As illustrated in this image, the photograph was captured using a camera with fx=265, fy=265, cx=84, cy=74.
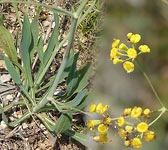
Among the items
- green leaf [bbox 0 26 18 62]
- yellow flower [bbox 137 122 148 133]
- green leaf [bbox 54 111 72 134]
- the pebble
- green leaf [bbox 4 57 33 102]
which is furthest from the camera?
the pebble

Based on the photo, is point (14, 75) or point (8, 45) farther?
point (8, 45)

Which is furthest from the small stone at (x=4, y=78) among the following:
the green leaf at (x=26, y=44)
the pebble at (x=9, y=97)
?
the green leaf at (x=26, y=44)

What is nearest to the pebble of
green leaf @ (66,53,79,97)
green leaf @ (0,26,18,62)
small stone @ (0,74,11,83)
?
small stone @ (0,74,11,83)

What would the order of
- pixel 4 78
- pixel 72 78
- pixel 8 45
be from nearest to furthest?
pixel 72 78 < pixel 8 45 < pixel 4 78

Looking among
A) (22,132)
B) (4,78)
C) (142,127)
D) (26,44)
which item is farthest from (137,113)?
(4,78)

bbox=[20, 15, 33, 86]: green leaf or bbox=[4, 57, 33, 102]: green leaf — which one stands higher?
bbox=[20, 15, 33, 86]: green leaf

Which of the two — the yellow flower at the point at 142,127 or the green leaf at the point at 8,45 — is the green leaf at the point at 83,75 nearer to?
the green leaf at the point at 8,45

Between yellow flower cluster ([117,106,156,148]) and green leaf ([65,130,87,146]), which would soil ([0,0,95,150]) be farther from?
yellow flower cluster ([117,106,156,148])

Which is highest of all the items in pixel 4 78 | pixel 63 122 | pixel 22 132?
pixel 4 78

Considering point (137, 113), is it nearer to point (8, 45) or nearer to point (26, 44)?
point (26, 44)

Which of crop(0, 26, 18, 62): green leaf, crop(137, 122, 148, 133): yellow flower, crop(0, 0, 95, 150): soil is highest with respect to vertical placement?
crop(0, 26, 18, 62): green leaf

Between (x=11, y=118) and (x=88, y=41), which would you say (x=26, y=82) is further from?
(x=88, y=41)
